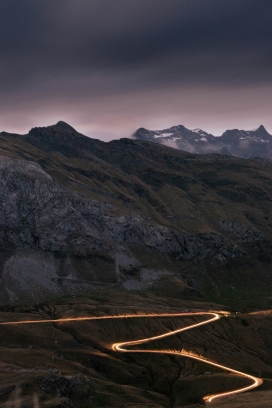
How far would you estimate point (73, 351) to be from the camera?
199 metres

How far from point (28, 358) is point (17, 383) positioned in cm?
4815


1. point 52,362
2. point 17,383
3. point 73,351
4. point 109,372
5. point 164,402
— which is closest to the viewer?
point 17,383

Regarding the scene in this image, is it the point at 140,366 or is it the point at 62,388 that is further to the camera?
the point at 140,366

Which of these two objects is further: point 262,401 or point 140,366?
point 140,366

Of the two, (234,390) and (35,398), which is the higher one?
(35,398)

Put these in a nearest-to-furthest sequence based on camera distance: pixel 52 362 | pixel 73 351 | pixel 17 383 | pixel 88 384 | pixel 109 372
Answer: pixel 17 383 → pixel 88 384 → pixel 52 362 → pixel 109 372 → pixel 73 351

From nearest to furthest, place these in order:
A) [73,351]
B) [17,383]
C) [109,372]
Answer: [17,383] < [109,372] < [73,351]

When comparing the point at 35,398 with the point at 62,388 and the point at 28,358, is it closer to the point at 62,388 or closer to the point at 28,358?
the point at 62,388

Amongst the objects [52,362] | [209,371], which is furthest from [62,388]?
[209,371]

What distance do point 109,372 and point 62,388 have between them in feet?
188

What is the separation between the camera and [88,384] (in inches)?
5497

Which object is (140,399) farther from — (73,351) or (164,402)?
(73,351)

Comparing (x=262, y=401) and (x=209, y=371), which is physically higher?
(x=262, y=401)

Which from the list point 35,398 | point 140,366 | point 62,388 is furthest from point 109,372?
point 35,398
